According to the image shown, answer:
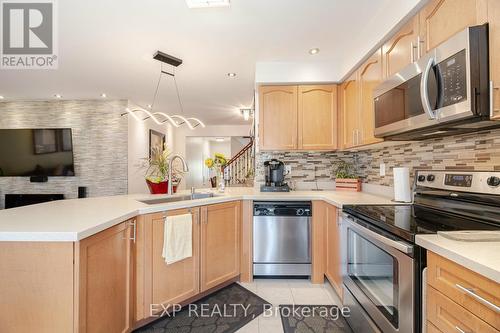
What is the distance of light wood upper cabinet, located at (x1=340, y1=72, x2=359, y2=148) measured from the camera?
2.38 meters

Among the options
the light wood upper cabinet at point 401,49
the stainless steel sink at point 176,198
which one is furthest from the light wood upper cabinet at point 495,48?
the stainless steel sink at point 176,198

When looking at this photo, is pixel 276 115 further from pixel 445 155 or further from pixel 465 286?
pixel 465 286

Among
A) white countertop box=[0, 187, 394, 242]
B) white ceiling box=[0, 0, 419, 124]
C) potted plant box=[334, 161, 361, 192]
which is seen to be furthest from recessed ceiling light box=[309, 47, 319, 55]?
white countertop box=[0, 187, 394, 242]

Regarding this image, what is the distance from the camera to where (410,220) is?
1.28m

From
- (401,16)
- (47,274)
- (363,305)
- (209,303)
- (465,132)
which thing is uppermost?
(401,16)

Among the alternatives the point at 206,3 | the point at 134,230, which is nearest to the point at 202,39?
the point at 206,3

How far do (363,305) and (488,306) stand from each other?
0.89 metres

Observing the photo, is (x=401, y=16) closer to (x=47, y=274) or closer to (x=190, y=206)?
(x=190, y=206)

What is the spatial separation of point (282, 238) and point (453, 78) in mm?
1809

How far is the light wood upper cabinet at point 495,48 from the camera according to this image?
39.6 inches

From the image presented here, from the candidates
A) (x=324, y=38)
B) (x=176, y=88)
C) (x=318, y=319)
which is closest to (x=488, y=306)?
(x=318, y=319)

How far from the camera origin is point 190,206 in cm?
197

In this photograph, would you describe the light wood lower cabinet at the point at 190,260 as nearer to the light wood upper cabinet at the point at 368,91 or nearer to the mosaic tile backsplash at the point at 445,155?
the light wood upper cabinet at the point at 368,91

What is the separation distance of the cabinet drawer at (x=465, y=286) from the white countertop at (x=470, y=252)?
0.11 ft
